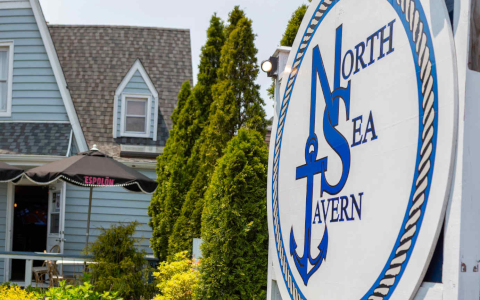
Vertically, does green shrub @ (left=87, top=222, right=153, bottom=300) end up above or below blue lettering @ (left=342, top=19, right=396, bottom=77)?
below

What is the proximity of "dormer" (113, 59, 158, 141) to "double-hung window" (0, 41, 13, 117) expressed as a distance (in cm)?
261

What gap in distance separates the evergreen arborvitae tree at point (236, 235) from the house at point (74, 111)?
24.2ft

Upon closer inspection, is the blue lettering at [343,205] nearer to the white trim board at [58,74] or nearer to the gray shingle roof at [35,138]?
the gray shingle roof at [35,138]

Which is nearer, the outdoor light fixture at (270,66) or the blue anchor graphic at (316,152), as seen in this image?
the blue anchor graphic at (316,152)

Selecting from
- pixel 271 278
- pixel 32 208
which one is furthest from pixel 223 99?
pixel 32 208

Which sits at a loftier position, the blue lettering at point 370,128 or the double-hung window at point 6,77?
the double-hung window at point 6,77

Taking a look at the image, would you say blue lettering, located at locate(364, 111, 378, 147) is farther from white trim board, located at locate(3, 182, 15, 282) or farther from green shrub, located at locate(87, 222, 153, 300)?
white trim board, located at locate(3, 182, 15, 282)

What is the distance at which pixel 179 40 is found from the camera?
49.9ft

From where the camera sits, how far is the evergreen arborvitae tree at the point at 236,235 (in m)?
4.83

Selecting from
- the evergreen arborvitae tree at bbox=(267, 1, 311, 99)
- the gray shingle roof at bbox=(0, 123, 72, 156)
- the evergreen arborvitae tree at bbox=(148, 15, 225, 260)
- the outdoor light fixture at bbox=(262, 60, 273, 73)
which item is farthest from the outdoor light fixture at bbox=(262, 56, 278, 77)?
the gray shingle roof at bbox=(0, 123, 72, 156)

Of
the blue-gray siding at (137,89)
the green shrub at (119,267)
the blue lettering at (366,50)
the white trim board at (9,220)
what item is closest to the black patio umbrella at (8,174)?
the green shrub at (119,267)

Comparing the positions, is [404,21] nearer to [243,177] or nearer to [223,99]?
[243,177]

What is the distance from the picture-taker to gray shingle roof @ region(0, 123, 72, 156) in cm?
1145

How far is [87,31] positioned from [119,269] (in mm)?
10130
